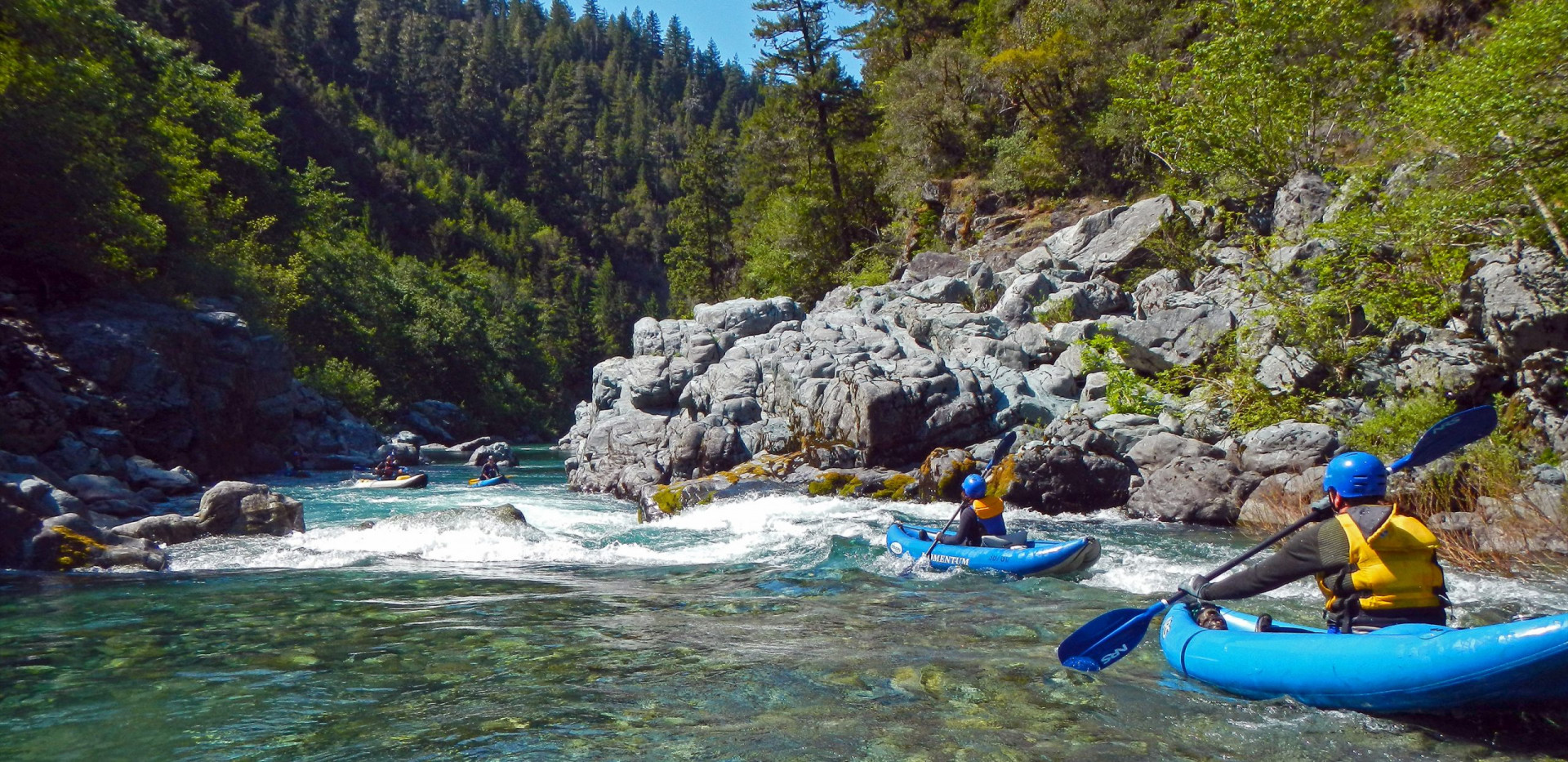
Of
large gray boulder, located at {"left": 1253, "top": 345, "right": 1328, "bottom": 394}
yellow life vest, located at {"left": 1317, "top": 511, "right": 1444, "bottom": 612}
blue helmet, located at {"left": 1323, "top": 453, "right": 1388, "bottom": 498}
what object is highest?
large gray boulder, located at {"left": 1253, "top": 345, "right": 1328, "bottom": 394}

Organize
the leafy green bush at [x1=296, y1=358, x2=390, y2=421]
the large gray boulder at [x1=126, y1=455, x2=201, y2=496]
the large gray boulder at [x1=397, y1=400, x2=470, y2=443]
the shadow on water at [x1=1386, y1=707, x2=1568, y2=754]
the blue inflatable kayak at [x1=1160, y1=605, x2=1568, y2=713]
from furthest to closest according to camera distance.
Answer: the large gray boulder at [x1=397, y1=400, x2=470, y2=443]
the leafy green bush at [x1=296, y1=358, x2=390, y2=421]
the large gray boulder at [x1=126, y1=455, x2=201, y2=496]
the shadow on water at [x1=1386, y1=707, x2=1568, y2=754]
the blue inflatable kayak at [x1=1160, y1=605, x2=1568, y2=713]

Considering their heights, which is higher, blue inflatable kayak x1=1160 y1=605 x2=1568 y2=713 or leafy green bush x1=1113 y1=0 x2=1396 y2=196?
leafy green bush x1=1113 y1=0 x2=1396 y2=196

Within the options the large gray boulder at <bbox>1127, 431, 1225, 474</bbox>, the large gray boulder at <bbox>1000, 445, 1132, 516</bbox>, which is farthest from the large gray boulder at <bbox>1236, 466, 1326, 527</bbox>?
the large gray boulder at <bbox>1000, 445, 1132, 516</bbox>

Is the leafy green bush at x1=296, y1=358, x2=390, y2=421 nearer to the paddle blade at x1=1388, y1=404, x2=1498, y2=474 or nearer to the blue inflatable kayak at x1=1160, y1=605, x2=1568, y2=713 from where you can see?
the blue inflatable kayak at x1=1160, y1=605, x2=1568, y2=713

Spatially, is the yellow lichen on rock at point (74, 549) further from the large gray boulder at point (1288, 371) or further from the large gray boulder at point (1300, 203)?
the large gray boulder at point (1300, 203)

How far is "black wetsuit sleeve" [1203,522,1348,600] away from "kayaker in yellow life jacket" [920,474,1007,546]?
4633 millimetres

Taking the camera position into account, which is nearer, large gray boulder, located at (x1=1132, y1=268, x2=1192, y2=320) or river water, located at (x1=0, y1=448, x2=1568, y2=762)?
river water, located at (x1=0, y1=448, x2=1568, y2=762)

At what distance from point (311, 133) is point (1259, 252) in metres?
65.3

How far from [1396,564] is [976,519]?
5.18 metres

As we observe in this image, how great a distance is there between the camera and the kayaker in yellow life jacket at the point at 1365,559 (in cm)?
422

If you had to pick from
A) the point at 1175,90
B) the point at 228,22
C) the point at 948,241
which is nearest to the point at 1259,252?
the point at 1175,90

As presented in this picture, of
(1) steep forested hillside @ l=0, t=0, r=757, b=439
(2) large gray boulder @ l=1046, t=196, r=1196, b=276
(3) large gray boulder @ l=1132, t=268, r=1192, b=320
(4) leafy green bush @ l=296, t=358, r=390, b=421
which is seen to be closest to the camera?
(1) steep forested hillside @ l=0, t=0, r=757, b=439

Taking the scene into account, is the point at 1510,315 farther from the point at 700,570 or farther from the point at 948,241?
the point at 948,241

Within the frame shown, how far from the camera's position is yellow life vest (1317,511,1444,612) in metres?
4.20
